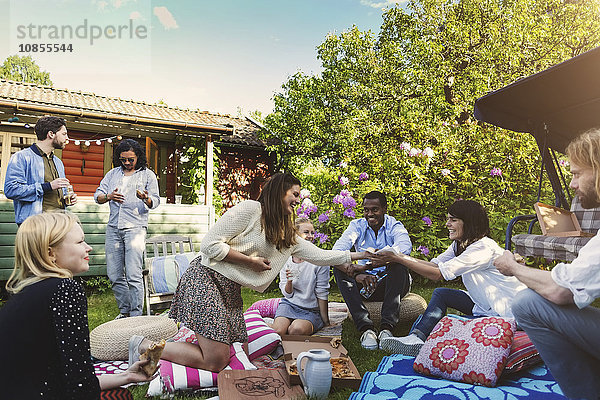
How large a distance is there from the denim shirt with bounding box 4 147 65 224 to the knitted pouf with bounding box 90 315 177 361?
152 centimetres

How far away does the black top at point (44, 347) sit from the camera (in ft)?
5.01

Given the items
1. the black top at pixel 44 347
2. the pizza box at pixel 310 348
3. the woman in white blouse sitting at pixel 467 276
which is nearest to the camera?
the black top at pixel 44 347

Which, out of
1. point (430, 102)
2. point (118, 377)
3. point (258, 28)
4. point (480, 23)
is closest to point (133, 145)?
point (118, 377)

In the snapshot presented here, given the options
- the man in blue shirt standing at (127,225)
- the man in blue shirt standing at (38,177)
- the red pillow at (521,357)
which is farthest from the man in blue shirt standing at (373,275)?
the man in blue shirt standing at (38,177)

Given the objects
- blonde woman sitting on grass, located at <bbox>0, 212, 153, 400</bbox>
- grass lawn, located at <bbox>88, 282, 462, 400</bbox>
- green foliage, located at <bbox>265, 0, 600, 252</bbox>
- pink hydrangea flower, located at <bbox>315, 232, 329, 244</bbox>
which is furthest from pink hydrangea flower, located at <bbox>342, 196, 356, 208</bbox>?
blonde woman sitting on grass, located at <bbox>0, 212, 153, 400</bbox>

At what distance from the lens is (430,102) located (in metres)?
11.6

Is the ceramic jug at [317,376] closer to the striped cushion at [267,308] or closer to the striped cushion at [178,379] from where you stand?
the striped cushion at [178,379]

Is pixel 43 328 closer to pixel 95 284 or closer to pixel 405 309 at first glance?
pixel 405 309

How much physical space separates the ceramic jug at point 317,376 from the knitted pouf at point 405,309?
6.26 ft

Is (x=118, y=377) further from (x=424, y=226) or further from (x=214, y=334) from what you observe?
(x=424, y=226)

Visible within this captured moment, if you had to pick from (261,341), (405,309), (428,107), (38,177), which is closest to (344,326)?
(405,309)

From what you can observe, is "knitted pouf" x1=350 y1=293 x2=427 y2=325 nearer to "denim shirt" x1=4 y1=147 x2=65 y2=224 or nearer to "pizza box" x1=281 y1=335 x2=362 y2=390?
"pizza box" x1=281 y1=335 x2=362 y2=390

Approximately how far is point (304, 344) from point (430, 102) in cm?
969

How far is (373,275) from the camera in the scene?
4133 millimetres
